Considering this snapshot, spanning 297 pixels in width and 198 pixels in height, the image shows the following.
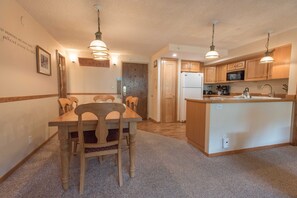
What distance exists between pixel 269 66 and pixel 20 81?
501 centimetres

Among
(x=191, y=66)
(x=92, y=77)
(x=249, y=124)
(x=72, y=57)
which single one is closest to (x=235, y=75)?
(x=191, y=66)

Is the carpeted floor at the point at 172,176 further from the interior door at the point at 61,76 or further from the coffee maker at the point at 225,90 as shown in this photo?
the coffee maker at the point at 225,90

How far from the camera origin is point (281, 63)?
3.08 metres

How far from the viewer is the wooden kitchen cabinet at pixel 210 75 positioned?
204 inches

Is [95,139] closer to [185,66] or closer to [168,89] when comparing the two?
[168,89]

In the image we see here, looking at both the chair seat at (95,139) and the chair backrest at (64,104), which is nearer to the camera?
the chair seat at (95,139)

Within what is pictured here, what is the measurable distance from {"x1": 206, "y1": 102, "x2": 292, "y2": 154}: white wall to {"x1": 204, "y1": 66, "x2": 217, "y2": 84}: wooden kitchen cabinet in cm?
257

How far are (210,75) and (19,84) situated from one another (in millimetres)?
5239

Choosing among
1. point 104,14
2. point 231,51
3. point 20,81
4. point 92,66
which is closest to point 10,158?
point 20,81

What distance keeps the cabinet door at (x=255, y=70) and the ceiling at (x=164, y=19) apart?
66 cm

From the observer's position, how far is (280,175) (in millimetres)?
1831

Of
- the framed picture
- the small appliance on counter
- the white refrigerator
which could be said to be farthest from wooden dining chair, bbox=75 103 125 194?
the small appliance on counter

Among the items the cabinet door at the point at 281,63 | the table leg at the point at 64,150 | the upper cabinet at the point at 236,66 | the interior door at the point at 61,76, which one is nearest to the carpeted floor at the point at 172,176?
the table leg at the point at 64,150

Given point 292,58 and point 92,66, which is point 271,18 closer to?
point 292,58
